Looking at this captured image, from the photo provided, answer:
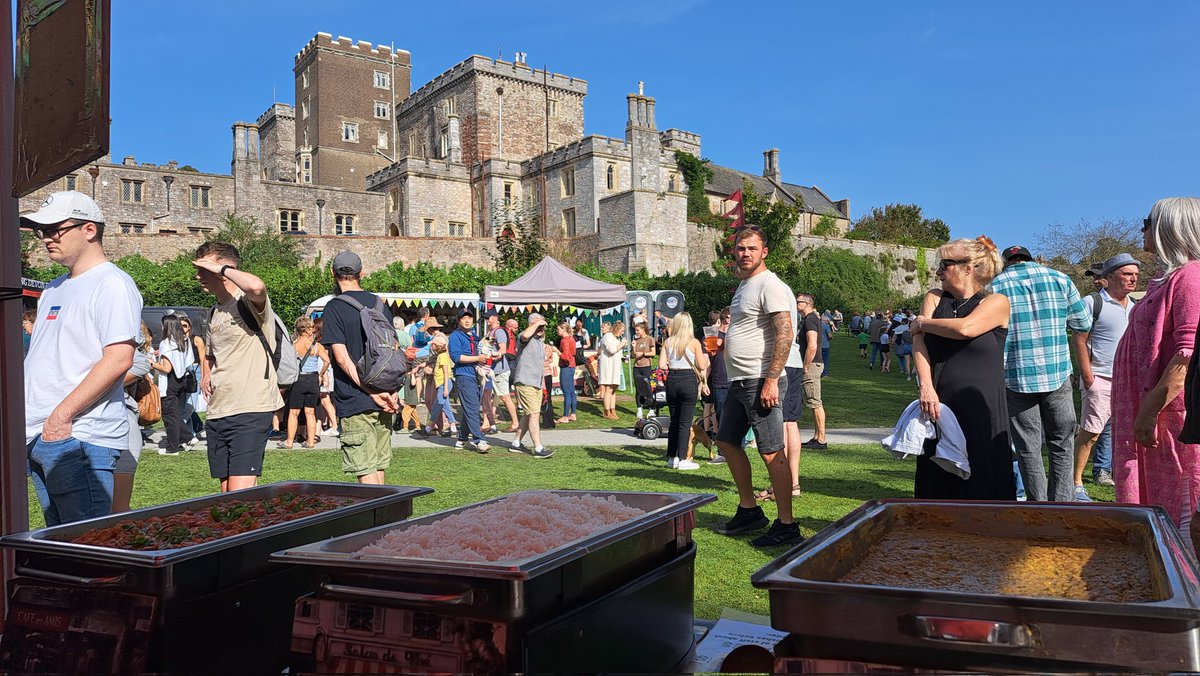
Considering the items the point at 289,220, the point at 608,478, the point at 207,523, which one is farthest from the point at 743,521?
the point at 289,220

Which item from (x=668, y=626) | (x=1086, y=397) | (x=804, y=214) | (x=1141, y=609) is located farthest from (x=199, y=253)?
(x=804, y=214)

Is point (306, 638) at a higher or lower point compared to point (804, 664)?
lower

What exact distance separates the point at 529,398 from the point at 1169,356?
8.58 metres

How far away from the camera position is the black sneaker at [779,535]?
217 inches

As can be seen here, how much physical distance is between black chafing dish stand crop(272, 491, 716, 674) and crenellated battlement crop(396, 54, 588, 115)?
199ft

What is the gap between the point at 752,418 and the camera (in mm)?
5355

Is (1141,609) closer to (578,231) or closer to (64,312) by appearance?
(64,312)

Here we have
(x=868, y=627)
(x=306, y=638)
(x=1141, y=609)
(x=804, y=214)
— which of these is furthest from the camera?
(x=804, y=214)

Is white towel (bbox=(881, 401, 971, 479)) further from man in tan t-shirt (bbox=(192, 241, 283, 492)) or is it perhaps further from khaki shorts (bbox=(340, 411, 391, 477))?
man in tan t-shirt (bbox=(192, 241, 283, 492))

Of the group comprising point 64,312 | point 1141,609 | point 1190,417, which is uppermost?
point 64,312

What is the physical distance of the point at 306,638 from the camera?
2096 millimetres

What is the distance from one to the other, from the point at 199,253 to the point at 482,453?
706 cm

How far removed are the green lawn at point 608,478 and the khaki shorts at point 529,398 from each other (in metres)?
0.69

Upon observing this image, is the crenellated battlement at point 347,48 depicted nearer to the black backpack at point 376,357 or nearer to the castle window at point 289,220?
the castle window at point 289,220
